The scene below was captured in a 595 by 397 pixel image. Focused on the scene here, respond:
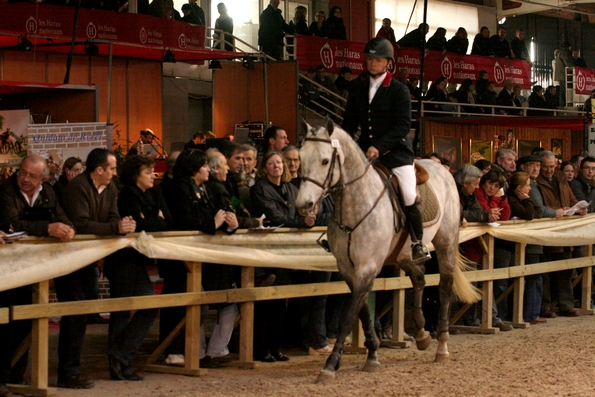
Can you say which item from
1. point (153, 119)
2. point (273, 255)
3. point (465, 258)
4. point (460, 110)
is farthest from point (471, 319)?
point (460, 110)

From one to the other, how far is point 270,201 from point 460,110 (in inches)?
608

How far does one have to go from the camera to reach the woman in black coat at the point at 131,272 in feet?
24.5

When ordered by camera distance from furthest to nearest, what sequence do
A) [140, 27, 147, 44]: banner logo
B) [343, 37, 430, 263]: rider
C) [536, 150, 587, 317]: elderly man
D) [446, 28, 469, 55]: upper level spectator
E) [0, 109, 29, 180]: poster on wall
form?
[446, 28, 469, 55]: upper level spectator, [140, 27, 147, 44]: banner logo, [0, 109, 29, 180]: poster on wall, [536, 150, 587, 317]: elderly man, [343, 37, 430, 263]: rider

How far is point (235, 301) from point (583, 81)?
76.2ft

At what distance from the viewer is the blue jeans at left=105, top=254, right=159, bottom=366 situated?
746cm

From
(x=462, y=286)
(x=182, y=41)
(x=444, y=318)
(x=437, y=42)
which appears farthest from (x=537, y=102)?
(x=444, y=318)

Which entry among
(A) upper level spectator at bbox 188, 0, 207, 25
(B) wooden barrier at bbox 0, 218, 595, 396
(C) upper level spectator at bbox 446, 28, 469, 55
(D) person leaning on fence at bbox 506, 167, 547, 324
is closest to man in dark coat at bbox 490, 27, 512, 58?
(C) upper level spectator at bbox 446, 28, 469, 55

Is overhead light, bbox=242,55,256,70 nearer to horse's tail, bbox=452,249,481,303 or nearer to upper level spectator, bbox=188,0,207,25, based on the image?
upper level spectator, bbox=188,0,207,25

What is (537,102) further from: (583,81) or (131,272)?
(131,272)

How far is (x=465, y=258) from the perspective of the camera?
1065cm

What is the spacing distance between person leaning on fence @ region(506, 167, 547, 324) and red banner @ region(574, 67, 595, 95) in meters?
17.6

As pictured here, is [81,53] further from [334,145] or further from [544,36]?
[544,36]

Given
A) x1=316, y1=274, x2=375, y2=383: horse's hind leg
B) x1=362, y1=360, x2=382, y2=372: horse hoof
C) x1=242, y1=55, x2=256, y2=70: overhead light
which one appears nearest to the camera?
x1=316, y1=274, x2=375, y2=383: horse's hind leg

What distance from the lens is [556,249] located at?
12219 mm
